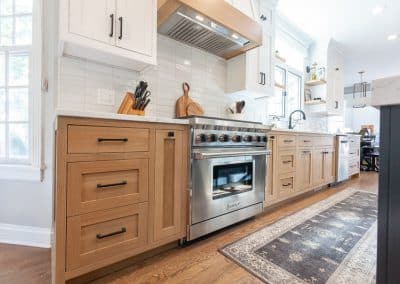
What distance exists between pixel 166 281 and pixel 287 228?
123 centimetres

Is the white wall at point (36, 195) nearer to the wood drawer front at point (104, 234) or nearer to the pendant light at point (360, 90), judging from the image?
the wood drawer front at point (104, 234)

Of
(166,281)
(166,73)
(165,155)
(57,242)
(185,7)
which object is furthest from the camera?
(166,73)

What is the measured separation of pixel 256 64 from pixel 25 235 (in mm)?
2814

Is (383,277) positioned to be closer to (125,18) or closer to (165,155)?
(165,155)

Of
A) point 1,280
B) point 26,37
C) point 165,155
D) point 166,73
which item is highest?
point 26,37

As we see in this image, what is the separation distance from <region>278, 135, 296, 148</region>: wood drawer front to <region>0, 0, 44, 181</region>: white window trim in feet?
7.73

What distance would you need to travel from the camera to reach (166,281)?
122cm

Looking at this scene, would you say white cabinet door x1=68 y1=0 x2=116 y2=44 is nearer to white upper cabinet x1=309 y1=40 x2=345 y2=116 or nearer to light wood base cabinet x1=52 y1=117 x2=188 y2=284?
light wood base cabinet x1=52 y1=117 x2=188 y2=284

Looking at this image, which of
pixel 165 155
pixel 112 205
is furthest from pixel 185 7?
pixel 112 205

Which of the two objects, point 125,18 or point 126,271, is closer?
point 126,271

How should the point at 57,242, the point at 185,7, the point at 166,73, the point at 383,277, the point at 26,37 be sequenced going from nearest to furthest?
the point at 383,277, the point at 57,242, the point at 185,7, the point at 26,37, the point at 166,73

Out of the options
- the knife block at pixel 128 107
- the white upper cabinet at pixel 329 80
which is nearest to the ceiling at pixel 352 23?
the white upper cabinet at pixel 329 80

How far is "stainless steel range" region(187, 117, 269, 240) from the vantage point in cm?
162

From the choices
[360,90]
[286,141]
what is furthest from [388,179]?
[360,90]
